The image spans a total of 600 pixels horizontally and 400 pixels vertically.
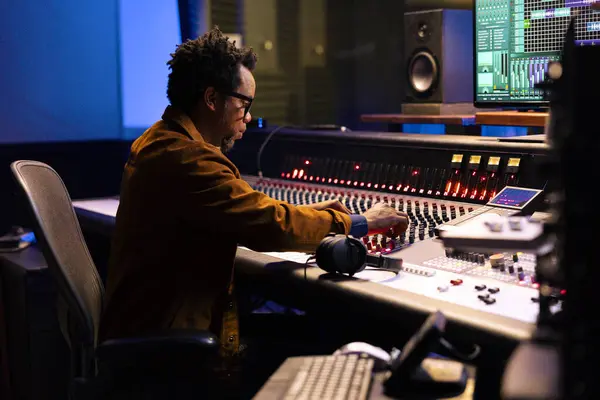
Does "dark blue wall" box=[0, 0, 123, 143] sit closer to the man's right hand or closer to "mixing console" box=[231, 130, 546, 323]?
"mixing console" box=[231, 130, 546, 323]

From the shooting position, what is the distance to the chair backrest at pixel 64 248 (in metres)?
1.69

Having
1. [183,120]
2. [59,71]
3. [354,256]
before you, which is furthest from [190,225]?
[59,71]

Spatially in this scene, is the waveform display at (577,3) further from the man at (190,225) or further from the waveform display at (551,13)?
the man at (190,225)

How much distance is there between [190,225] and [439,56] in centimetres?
157

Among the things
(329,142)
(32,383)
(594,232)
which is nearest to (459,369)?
(594,232)

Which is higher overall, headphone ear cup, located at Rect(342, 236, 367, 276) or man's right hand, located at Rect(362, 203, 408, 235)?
man's right hand, located at Rect(362, 203, 408, 235)

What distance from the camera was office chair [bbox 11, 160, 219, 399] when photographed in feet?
5.34

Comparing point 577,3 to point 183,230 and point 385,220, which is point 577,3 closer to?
point 385,220

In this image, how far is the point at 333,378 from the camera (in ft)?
3.90

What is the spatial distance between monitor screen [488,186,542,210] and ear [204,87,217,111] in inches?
31.1

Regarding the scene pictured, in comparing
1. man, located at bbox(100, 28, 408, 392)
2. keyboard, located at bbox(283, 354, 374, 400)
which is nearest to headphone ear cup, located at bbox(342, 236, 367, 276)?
man, located at bbox(100, 28, 408, 392)

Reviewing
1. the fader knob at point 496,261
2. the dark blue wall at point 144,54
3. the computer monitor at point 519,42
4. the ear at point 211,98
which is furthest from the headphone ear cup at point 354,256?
the dark blue wall at point 144,54

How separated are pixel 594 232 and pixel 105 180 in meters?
3.38

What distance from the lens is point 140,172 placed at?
185 centimetres
